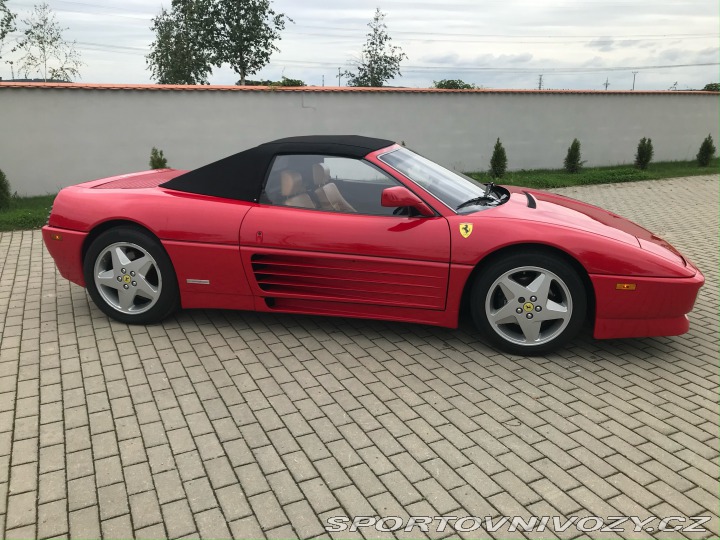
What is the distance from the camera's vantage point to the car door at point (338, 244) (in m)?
3.91

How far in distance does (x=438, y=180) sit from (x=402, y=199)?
2.06ft

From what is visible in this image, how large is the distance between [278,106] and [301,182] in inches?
364

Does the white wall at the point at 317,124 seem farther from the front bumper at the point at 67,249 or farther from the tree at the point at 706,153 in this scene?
the front bumper at the point at 67,249

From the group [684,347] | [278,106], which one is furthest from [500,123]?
[684,347]

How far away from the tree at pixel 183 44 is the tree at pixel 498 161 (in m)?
20.2

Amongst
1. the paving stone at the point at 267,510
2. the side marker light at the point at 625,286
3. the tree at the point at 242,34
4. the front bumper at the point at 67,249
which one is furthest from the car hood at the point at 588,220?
the tree at the point at 242,34

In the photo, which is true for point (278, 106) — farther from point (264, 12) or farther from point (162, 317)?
point (264, 12)

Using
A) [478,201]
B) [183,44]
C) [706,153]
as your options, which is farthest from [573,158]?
[183,44]

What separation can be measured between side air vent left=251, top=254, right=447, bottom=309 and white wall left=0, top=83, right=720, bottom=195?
Answer: 9.00m

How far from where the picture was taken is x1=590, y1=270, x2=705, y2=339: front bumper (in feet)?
12.2

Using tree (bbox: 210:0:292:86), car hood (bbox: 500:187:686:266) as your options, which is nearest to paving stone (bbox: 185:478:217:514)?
car hood (bbox: 500:187:686:266)

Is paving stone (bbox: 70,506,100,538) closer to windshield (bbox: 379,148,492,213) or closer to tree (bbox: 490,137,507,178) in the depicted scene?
windshield (bbox: 379,148,492,213)

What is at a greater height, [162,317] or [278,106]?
[278,106]

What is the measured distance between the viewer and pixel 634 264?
3.71 metres
